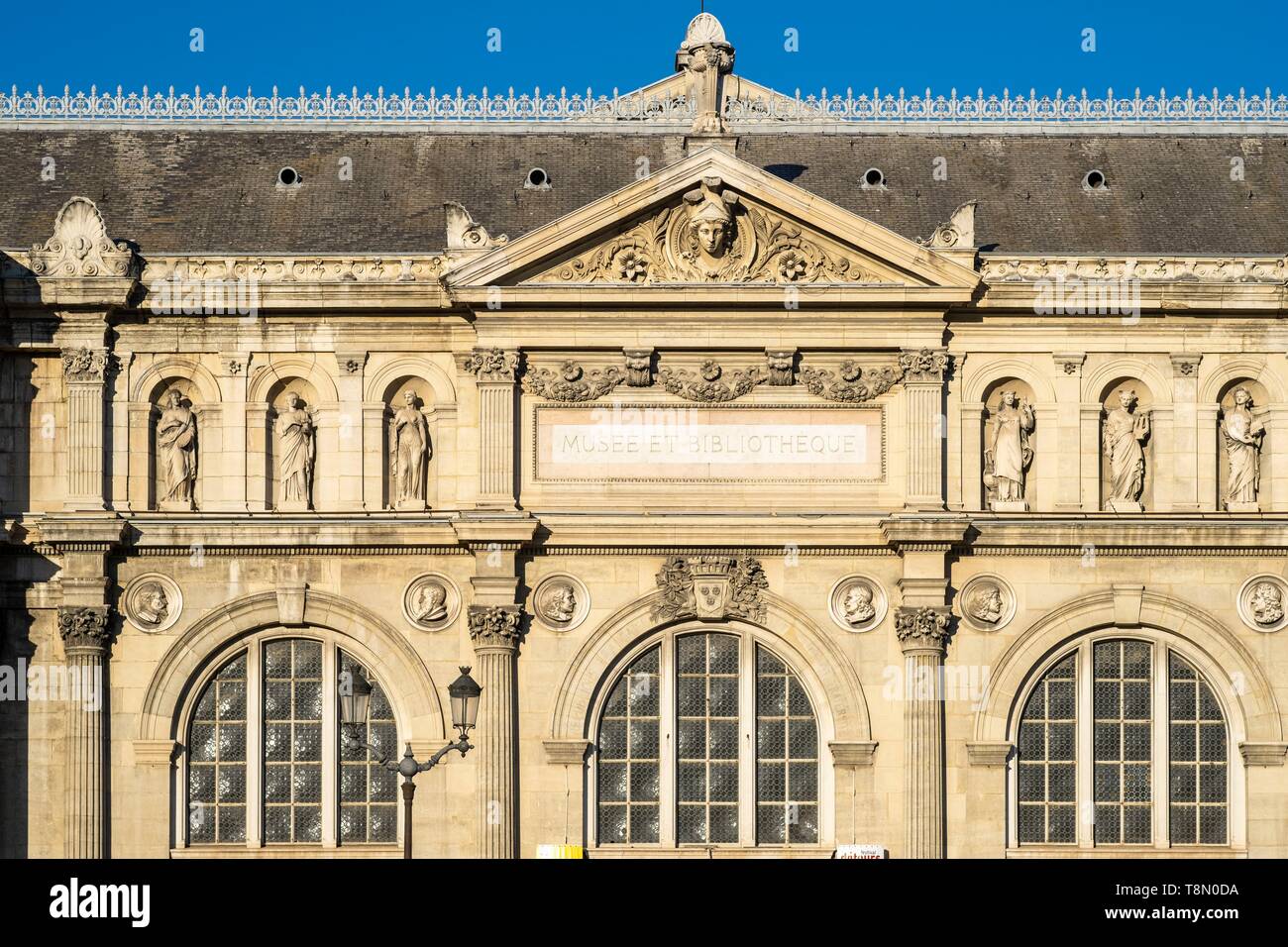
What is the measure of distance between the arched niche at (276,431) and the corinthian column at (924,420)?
9.94 m

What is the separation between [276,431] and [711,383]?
7.48m

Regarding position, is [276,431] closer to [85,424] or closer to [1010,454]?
[85,424]

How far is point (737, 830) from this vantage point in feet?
137

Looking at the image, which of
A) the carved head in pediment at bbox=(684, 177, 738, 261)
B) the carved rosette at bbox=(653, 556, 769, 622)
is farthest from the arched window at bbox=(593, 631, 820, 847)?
the carved head in pediment at bbox=(684, 177, 738, 261)

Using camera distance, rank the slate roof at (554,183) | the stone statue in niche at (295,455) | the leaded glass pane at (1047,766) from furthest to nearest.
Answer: the slate roof at (554,183) < the stone statue in niche at (295,455) < the leaded glass pane at (1047,766)

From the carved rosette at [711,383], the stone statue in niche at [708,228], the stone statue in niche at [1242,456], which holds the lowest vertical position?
the stone statue in niche at [1242,456]

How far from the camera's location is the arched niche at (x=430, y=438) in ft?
140

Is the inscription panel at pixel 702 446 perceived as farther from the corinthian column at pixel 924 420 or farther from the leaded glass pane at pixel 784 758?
the leaded glass pane at pixel 784 758

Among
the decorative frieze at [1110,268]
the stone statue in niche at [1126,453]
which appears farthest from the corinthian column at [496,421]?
the stone statue in niche at [1126,453]

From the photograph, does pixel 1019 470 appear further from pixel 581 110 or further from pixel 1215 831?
pixel 581 110

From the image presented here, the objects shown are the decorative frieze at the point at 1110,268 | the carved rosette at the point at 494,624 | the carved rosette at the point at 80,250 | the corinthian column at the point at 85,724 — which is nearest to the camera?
the corinthian column at the point at 85,724

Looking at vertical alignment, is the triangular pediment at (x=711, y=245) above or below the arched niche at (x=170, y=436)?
above

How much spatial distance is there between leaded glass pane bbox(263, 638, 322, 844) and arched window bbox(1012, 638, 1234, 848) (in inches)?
462

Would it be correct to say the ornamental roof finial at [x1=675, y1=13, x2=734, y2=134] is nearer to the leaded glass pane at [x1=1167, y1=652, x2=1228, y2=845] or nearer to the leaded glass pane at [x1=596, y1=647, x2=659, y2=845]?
the leaded glass pane at [x1=596, y1=647, x2=659, y2=845]
